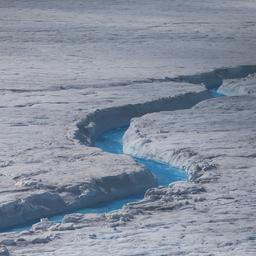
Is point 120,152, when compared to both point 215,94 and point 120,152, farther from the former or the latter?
point 215,94

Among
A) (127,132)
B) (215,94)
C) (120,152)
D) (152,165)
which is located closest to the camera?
(152,165)

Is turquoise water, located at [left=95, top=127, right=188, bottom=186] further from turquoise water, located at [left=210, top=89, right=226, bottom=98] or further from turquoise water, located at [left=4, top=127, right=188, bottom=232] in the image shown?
turquoise water, located at [left=210, top=89, right=226, bottom=98]

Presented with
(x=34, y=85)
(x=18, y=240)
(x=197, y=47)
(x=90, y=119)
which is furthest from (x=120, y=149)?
(x=197, y=47)

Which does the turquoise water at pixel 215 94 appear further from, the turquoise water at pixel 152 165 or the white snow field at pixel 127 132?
the turquoise water at pixel 152 165

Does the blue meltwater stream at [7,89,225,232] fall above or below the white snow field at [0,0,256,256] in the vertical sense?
below

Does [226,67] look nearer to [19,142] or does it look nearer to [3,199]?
[19,142]

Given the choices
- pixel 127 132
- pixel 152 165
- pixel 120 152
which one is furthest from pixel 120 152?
pixel 152 165

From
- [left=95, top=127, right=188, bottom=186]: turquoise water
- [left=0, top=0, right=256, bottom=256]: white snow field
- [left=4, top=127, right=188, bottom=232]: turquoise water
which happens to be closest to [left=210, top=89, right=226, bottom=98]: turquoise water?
[left=0, top=0, right=256, bottom=256]: white snow field
